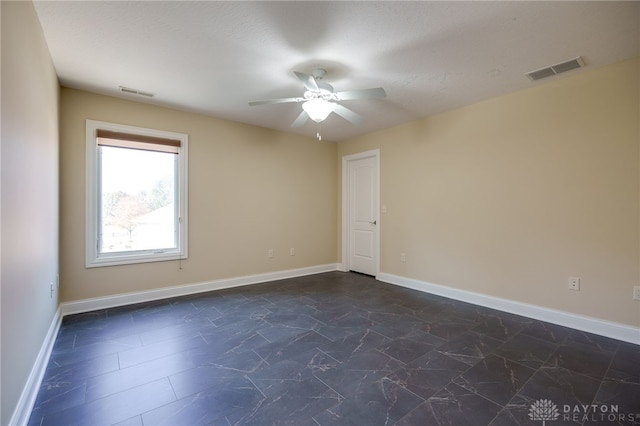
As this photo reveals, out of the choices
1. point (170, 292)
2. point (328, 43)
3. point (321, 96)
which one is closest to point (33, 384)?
point (170, 292)

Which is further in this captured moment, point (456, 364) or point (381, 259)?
point (381, 259)

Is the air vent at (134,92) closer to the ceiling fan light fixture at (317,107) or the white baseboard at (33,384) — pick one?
the ceiling fan light fixture at (317,107)

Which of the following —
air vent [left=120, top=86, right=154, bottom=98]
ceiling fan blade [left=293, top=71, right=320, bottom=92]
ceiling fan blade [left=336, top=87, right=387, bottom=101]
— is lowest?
ceiling fan blade [left=336, top=87, right=387, bottom=101]

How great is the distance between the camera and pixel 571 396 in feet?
5.95

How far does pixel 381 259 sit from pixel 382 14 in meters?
3.62

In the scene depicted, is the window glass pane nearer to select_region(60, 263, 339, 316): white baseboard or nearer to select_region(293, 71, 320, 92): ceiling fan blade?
select_region(60, 263, 339, 316): white baseboard

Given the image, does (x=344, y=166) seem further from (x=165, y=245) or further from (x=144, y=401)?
(x=144, y=401)

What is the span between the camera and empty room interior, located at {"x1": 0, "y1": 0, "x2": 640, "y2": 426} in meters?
1.77

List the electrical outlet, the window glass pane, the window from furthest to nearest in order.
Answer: the window glass pane, the window, the electrical outlet

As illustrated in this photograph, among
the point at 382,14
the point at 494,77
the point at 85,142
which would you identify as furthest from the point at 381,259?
the point at 85,142

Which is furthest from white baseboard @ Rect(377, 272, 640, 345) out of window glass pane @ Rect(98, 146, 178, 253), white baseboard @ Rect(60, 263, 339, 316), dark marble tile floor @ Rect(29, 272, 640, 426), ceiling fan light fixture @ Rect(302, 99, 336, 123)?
window glass pane @ Rect(98, 146, 178, 253)

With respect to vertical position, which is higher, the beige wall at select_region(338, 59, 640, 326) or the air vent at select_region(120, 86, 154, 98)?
the air vent at select_region(120, 86, 154, 98)

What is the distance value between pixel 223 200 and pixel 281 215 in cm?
104

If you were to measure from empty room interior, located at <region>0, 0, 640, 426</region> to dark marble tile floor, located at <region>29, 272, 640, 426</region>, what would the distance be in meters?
0.02
